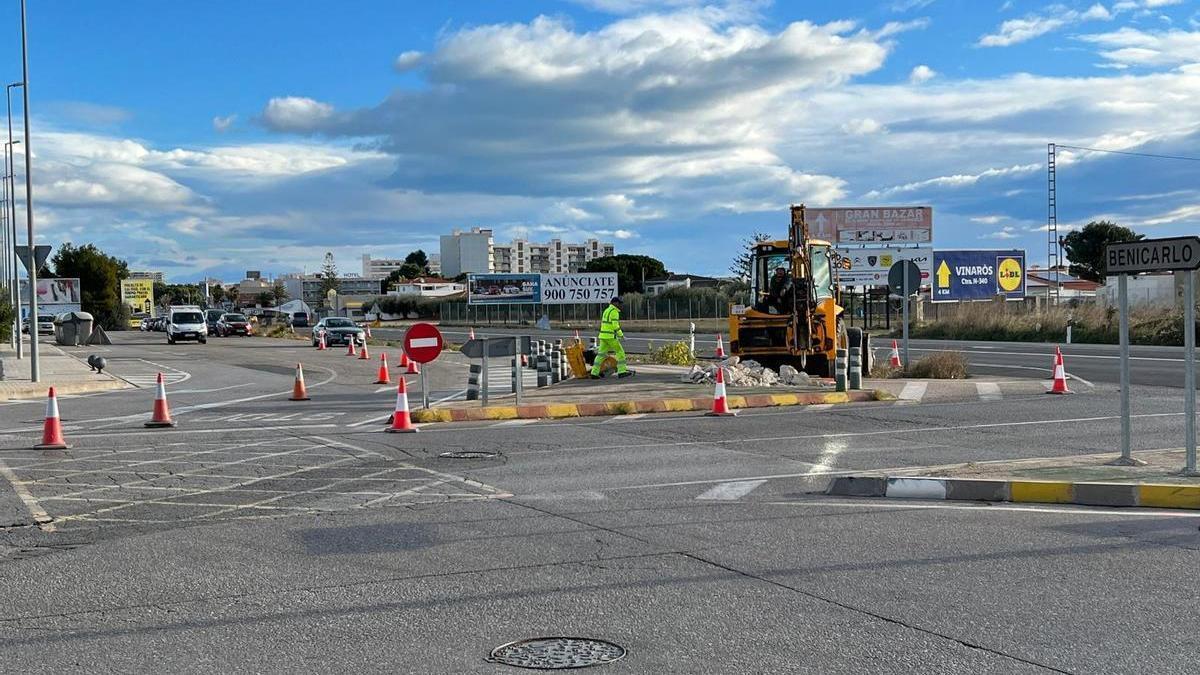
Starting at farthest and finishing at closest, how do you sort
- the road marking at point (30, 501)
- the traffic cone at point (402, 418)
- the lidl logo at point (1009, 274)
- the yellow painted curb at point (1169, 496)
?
the lidl logo at point (1009, 274), the traffic cone at point (402, 418), the yellow painted curb at point (1169, 496), the road marking at point (30, 501)

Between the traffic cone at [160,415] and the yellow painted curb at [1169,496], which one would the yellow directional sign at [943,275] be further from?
the yellow painted curb at [1169,496]

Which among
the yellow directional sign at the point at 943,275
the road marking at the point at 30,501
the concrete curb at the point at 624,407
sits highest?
the yellow directional sign at the point at 943,275

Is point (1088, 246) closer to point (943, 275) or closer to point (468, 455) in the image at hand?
point (943, 275)

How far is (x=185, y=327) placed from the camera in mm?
57531

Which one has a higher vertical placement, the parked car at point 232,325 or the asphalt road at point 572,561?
the parked car at point 232,325

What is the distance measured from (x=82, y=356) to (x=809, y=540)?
42277 mm

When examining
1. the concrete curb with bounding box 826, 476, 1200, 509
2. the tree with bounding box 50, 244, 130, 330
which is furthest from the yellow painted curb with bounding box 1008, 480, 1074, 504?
the tree with bounding box 50, 244, 130, 330

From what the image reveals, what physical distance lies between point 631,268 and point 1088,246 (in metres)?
57.3

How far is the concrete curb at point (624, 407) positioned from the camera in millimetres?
17297

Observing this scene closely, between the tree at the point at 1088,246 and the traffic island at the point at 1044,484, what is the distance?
9903cm

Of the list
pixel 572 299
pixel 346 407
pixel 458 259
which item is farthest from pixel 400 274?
pixel 346 407

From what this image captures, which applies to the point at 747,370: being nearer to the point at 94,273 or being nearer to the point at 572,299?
the point at 572,299

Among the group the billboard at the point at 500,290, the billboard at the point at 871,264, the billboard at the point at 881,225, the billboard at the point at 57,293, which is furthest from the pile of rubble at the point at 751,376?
the billboard at the point at 57,293

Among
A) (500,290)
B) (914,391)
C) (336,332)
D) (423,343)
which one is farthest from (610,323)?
(500,290)
